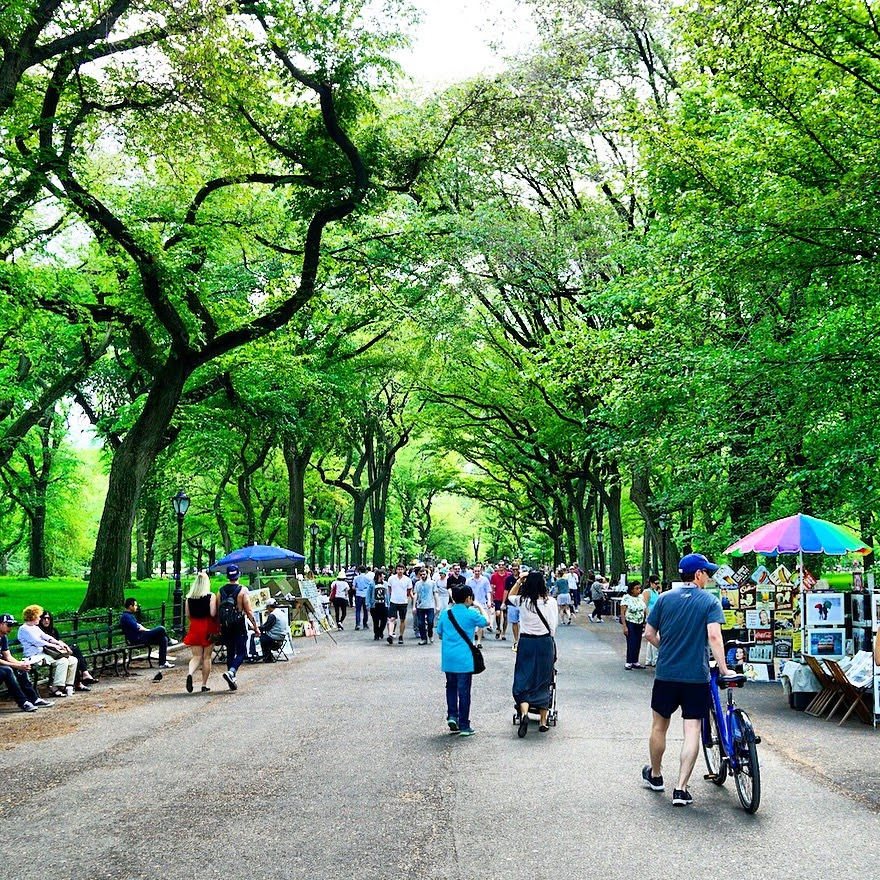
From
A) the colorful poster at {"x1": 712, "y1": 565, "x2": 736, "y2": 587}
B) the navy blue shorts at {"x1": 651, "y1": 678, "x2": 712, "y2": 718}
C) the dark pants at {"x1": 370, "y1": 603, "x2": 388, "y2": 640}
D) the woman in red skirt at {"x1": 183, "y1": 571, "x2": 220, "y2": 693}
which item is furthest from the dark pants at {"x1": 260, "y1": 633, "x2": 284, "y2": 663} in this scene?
the navy blue shorts at {"x1": 651, "y1": 678, "x2": 712, "y2": 718}

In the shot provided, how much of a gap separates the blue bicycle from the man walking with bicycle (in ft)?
0.63

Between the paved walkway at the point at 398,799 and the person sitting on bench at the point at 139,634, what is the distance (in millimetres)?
4929

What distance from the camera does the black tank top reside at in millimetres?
14633

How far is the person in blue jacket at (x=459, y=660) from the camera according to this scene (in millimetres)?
10297

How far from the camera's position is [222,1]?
1334 centimetres

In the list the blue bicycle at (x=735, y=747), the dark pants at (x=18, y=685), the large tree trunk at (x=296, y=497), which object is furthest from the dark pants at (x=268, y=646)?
the large tree trunk at (x=296, y=497)

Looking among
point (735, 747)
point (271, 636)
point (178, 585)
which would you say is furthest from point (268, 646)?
point (735, 747)

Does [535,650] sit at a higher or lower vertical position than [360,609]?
higher

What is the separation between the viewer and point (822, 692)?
1240cm

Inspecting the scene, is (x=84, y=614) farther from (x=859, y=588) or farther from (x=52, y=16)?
(x=859, y=588)

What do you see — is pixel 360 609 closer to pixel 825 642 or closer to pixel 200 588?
pixel 200 588

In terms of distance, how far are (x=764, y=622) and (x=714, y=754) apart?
7.98 meters

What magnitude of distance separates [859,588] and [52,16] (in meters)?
13.9

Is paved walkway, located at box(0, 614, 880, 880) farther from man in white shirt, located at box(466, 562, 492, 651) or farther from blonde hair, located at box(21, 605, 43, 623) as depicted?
man in white shirt, located at box(466, 562, 492, 651)
